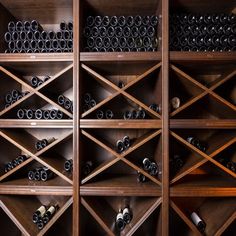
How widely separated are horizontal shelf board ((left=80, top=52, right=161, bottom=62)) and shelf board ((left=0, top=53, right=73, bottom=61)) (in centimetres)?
9

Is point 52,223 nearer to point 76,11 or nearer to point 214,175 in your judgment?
point 214,175

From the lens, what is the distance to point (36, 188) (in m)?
1.22

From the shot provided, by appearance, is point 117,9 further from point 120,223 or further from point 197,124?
point 120,223

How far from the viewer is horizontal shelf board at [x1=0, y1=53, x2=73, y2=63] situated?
1221 millimetres

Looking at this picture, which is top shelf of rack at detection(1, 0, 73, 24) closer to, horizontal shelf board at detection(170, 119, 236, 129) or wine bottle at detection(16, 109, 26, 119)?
wine bottle at detection(16, 109, 26, 119)

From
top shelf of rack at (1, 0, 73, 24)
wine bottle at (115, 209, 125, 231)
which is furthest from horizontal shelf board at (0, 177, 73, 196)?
top shelf of rack at (1, 0, 73, 24)

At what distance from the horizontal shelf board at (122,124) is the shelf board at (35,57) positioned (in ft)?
1.13

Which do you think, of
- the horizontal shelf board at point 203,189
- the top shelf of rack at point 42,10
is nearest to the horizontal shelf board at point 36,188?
the horizontal shelf board at point 203,189

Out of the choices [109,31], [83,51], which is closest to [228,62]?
[109,31]

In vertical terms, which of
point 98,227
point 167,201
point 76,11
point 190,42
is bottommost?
point 98,227

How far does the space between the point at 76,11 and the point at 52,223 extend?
1.13 meters

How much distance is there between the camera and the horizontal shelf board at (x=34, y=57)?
1.22 metres

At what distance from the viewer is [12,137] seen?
130 cm

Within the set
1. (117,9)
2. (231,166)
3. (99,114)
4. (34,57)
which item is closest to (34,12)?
(34,57)
